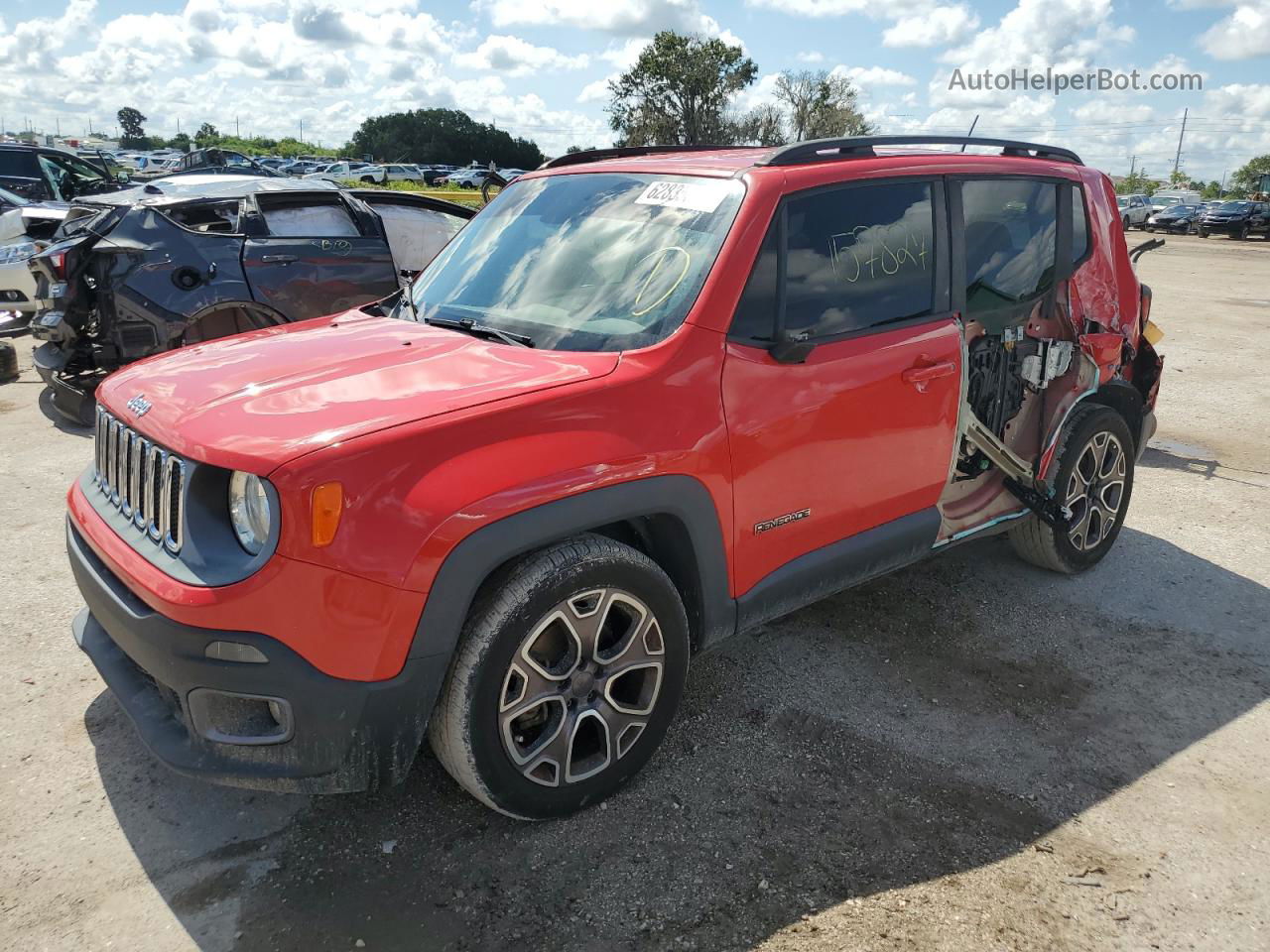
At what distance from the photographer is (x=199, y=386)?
2785 millimetres

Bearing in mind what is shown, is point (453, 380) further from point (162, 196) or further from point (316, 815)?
point (162, 196)

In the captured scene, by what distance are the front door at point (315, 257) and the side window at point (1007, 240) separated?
5.06m

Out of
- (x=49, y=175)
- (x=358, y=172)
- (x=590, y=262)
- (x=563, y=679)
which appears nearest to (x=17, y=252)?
(x=49, y=175)

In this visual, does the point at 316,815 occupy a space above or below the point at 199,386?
below

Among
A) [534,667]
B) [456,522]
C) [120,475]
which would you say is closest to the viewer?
[456,522]

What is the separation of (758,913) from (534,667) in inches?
34.6

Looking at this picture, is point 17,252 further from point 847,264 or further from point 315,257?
point 847,264

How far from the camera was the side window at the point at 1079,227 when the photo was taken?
433 centimetres

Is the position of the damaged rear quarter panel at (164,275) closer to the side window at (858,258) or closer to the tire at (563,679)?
the side window at (858,258)

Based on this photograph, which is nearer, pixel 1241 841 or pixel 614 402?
pixel 614 402

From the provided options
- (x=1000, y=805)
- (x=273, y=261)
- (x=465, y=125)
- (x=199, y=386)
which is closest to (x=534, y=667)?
(x=199, y=386)

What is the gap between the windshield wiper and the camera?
3.06 meters

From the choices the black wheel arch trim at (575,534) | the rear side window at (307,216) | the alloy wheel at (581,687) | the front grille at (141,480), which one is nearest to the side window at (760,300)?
the black wheel arch trim at (575,534)

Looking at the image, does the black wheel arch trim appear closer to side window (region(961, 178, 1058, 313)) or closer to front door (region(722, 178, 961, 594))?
front door (region(722, 178, 961, 594))
